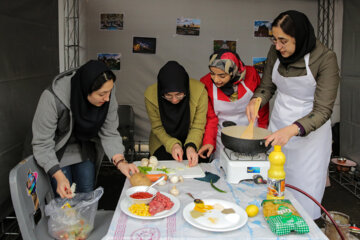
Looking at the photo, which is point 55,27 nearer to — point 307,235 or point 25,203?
point 25,203

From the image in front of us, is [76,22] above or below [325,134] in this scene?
above

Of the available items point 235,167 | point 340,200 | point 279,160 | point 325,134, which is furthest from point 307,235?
point 340,200

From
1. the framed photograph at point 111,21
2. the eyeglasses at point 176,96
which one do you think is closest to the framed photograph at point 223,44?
the framed photograph at point 111,21

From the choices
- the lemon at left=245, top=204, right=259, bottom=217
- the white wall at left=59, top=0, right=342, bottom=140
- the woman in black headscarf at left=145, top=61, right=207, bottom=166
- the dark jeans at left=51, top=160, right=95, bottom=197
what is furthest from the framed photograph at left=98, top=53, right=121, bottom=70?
the lemon at left=245, top=204, right=259, bottom=217

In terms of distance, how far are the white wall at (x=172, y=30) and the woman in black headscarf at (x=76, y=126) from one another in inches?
82.5

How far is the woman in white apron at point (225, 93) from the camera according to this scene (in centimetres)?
239

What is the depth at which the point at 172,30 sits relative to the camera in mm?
4152

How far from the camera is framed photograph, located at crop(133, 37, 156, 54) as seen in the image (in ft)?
13.6

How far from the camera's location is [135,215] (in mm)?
1381

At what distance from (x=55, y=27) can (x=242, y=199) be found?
2.94 meters

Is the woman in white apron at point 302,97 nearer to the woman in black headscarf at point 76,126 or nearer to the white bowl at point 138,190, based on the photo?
the white bowl at point 138,190

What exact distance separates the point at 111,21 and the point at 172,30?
0.73 metres

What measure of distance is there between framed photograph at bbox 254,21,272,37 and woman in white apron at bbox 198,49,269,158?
1.72 m

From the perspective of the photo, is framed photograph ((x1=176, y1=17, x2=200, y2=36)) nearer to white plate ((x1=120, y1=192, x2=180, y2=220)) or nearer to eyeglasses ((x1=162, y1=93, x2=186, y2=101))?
eyeglasses ((x1=162, y1=93, x2=186, y2=101))
